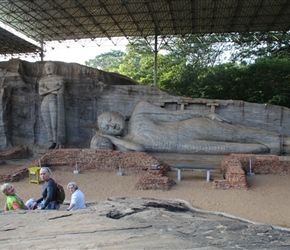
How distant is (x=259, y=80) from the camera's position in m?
19.2

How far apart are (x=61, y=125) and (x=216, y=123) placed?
5.58 metres

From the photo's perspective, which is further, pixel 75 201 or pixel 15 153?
pixel 15 153

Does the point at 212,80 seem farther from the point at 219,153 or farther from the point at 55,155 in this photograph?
the point at 55,155

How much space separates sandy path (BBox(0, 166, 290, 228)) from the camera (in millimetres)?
6227

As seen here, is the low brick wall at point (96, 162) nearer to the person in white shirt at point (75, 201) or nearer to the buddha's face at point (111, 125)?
the buddha's face at point (111, 125)

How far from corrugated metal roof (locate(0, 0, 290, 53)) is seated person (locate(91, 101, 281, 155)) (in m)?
9.47

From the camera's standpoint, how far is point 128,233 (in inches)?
111

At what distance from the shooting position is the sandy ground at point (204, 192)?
20.4ft

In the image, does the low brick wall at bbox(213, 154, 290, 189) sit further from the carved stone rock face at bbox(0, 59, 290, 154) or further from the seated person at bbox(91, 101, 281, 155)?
the carved stone rock face at bbox(0, 59, 290, 154)

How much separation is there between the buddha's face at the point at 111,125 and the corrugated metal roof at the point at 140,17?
9.63 metres

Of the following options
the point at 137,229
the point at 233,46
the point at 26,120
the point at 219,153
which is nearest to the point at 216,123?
the point at 219,153

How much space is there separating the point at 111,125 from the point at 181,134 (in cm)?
242

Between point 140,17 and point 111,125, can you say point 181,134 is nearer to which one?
point 111,125

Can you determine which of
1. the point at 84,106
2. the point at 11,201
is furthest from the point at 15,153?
the point at 11,201
